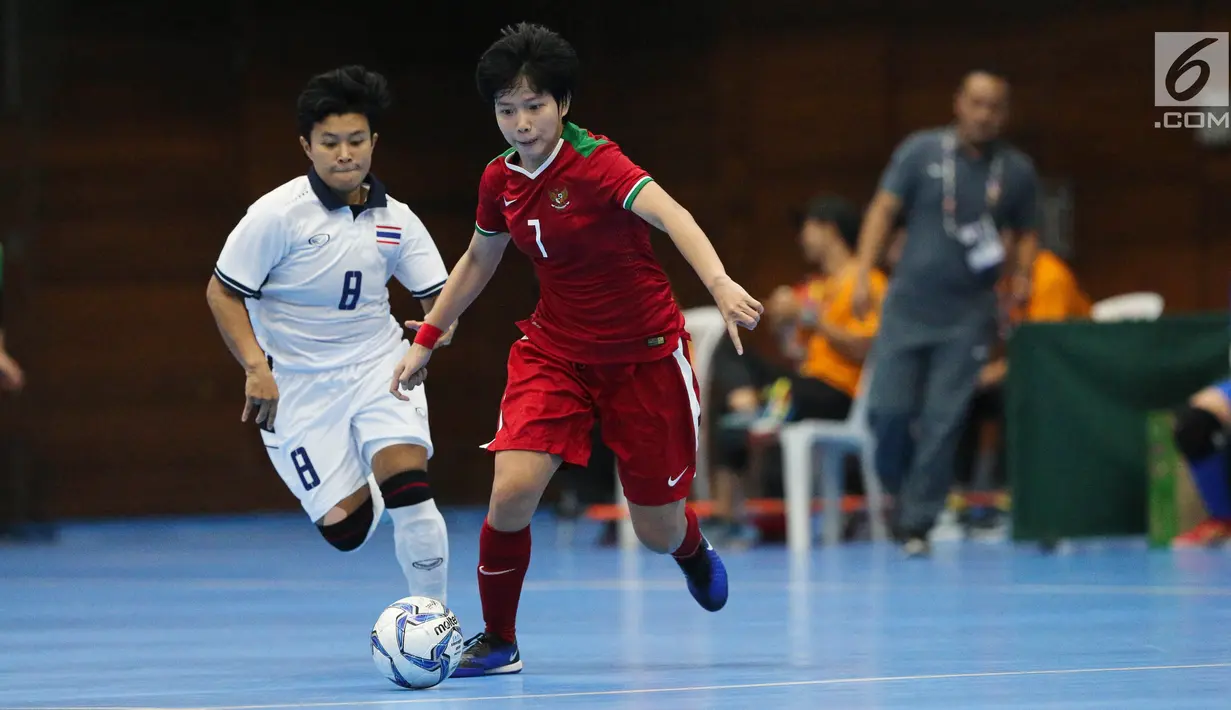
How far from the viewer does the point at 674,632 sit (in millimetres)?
6457

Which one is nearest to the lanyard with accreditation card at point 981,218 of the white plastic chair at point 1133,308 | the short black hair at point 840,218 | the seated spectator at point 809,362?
the seated spectator at point 809,362

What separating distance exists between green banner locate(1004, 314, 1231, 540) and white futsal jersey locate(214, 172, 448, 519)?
4.54 metres

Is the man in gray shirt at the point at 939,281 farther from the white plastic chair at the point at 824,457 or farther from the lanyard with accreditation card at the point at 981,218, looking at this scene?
the white plastic chair at the point at 824,457

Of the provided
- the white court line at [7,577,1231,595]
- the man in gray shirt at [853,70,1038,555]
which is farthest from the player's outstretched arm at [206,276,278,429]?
the man in gray shirt at [853,70,1038,555]

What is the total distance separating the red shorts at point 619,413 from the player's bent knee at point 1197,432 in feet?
14.7

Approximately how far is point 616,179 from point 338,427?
1.44 m

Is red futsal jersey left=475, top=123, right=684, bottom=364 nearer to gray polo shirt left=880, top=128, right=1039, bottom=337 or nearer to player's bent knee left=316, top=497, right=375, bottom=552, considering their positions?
player's bent knee left=316, top=497, right=375, bottom=552

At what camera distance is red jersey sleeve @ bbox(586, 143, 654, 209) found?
521 cm

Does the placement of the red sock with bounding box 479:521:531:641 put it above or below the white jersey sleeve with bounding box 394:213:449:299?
below

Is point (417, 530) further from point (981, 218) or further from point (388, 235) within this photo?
point (981, 218)

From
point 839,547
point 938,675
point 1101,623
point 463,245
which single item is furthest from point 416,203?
point 938,675

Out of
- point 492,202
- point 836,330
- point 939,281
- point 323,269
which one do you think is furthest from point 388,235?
point 836,330

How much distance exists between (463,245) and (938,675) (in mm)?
10572

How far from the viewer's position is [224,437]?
576 inches
